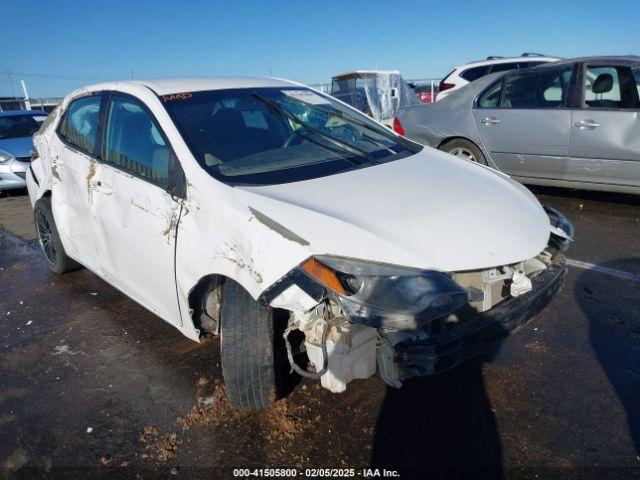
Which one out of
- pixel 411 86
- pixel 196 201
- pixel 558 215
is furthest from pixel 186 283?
pixel 411 86

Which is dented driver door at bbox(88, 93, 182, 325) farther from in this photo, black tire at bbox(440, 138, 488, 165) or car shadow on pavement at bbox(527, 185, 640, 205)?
car shadow on pavement at bbox(527, 185, 640, 205)

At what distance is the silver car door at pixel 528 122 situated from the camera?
527cm

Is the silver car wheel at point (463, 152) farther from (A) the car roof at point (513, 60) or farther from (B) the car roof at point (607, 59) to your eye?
(A) the car roof at point (513, 60)

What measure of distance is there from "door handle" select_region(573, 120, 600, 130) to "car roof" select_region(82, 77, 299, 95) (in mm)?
3321

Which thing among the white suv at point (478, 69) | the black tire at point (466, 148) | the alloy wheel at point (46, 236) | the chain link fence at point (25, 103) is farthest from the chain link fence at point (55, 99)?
the alloy wheel at point (46, 236)

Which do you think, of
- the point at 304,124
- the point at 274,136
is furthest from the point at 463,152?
the point at 274,136

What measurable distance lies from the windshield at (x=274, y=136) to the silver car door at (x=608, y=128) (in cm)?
277

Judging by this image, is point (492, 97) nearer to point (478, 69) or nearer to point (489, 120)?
point (489, 120)

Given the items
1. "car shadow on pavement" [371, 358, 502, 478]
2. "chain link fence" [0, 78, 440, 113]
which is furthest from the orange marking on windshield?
"chain link fence" [0, 78, 440, 113]

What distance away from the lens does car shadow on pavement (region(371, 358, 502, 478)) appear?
6.85 feet

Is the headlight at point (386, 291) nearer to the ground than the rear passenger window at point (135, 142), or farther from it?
nearer to the ground

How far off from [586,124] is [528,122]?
617 millimetres

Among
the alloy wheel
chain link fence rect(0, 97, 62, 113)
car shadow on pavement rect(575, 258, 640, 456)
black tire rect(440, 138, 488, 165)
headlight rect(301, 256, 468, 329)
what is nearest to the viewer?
headlight rect(301, 256, 468, 329)

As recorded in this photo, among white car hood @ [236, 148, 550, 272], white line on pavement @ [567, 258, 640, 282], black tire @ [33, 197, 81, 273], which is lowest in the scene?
white line on pavement @ [567, 258, 640, 282]
